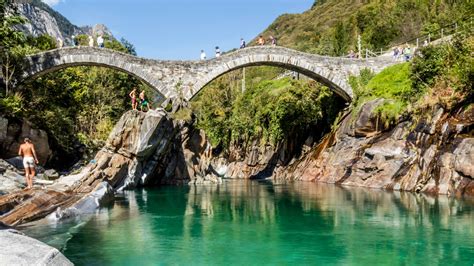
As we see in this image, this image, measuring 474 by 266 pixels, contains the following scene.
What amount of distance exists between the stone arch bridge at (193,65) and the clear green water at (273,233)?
11.7 metres

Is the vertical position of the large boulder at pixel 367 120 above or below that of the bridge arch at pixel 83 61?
below

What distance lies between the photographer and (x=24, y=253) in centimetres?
641

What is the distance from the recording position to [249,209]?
58.9 ft

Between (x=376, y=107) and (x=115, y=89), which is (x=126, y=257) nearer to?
(x=376, y=107)

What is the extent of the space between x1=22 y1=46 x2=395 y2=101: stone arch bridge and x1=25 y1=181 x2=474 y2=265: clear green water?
1174cm

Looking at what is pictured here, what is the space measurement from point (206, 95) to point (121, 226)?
1529 inches

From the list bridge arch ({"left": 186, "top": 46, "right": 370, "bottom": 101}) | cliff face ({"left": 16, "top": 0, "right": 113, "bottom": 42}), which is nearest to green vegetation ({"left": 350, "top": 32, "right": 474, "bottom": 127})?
bridge arch ({"left": 186, "top": 46, "right": 370, "bottom": 101})

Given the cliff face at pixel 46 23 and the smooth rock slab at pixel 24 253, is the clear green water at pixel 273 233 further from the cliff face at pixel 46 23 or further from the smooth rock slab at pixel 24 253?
the cliff face at pixel 46 23

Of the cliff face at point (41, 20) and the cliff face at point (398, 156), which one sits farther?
the cliff face at point (41, 20)

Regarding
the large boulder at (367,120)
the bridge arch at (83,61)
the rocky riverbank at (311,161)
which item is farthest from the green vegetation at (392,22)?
the bridge arch at (83,61)

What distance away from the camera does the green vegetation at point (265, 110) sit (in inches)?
1497

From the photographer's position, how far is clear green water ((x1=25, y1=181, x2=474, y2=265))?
1012 cm

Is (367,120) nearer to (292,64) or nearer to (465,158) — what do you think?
(292,64)

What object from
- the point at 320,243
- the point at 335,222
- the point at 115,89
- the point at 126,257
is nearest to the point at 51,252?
the point at 126,257
